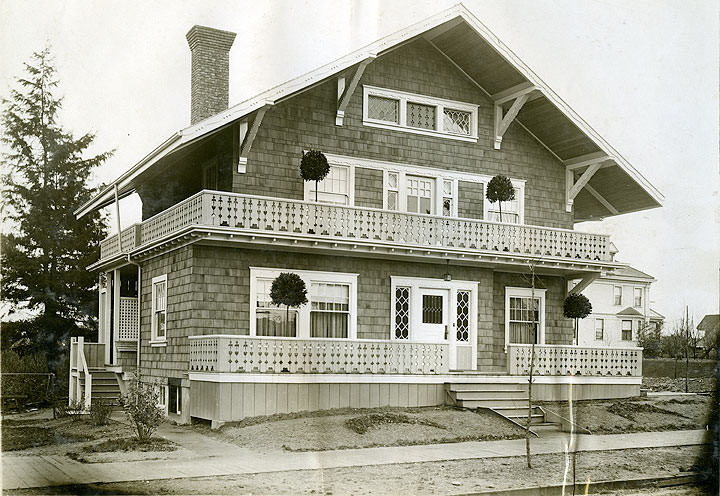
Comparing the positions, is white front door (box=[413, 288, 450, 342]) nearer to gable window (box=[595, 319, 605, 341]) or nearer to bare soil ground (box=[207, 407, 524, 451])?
bare soil ground (box=[207, 407, 524, 451])

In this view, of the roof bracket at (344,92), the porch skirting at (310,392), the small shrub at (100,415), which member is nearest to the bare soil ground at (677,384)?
the porch skirting at (310,392)

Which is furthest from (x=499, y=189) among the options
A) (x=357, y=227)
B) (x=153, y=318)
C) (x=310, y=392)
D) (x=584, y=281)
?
(x=153, y=318)

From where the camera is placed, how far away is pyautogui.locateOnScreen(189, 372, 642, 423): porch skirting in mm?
15984

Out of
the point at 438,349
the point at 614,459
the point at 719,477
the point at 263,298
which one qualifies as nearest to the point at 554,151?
the point at 438,349

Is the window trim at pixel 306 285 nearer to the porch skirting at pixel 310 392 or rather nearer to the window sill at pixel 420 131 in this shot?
the porch skirting at pixel 310 392

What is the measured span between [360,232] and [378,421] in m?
5.06

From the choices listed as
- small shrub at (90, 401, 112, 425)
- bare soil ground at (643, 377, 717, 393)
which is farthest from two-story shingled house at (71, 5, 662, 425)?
bare soil ground at (643, 377, 717, 393)

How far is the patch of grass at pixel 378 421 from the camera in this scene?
48.4ft

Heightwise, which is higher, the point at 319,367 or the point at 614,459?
the point at 319,367

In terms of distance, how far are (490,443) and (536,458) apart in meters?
1.59

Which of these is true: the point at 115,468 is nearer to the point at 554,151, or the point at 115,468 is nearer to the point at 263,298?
the point at 263,298

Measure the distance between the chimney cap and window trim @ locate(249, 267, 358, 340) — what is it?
6.92 meters

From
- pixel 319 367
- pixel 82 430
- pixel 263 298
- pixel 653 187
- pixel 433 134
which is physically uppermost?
pixel 433 134

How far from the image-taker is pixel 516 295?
71.7 ft
